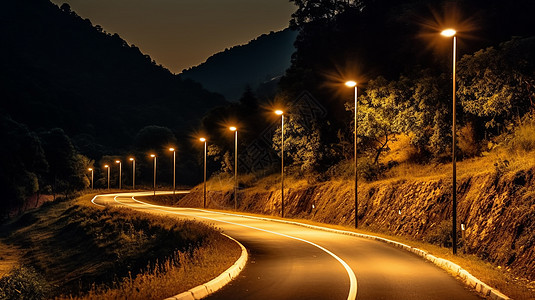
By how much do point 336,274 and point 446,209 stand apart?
12.4m

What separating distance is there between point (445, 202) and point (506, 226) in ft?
22.0

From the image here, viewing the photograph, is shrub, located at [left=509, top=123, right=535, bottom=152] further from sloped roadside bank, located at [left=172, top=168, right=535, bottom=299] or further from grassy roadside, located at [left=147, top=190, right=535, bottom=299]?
grassy roadside, located at [left=147, top=190, right=535, bottom=299]

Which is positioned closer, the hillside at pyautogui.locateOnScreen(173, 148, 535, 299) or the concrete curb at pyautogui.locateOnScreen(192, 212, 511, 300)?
the concrete curb at pyautogui.locateOnScreen(192, 212, 511, 300)

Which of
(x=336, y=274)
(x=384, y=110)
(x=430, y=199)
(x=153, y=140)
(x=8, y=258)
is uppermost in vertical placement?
(x=153, y=140)

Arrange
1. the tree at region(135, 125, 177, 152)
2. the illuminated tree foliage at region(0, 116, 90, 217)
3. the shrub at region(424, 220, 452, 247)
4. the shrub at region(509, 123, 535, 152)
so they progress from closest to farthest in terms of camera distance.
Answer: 1. the shrub at region(424, 220, 452, 247)
2. the shrub at region(509, 123, 535, 152)
3. the illuminated tree foliage at region(0, 116, 90, 217)
4. the tree at region(135, 125, 177, 152)

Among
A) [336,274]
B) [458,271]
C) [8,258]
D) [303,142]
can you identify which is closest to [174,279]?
[336,274]

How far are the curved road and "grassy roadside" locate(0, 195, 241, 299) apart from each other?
3.62 feet

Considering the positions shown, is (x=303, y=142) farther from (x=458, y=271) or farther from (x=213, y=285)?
(x=213, y=285)

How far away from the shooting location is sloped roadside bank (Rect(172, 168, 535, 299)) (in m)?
16.1

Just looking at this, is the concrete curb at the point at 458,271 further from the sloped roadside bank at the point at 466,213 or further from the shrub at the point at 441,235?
the shrub at the point at 441,235

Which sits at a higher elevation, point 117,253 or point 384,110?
point 384,110

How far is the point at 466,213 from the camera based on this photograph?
22.4 m

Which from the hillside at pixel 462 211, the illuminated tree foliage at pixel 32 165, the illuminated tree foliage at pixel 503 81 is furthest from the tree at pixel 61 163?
the illuminated tree foliage at pixel 503 81

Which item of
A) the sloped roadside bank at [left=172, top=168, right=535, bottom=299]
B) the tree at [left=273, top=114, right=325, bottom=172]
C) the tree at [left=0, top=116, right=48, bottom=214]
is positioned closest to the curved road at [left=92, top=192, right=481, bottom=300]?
the sloped roadside bank at [left=172, top=168, right=535, bottom=299]
